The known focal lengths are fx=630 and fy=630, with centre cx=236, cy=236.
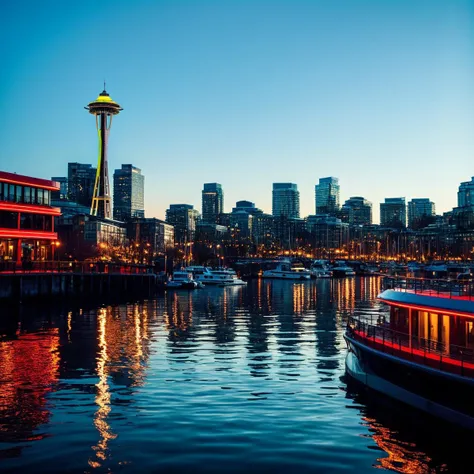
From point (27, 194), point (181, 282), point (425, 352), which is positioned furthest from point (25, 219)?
point (425, 352)

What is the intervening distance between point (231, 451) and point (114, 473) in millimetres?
4020

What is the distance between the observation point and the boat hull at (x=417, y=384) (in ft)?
74.9

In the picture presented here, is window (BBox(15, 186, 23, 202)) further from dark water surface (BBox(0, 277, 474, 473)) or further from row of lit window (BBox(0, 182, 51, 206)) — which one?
dark water surface (BBox(0, 277, 474, 473))

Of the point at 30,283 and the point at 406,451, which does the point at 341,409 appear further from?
the point at 30,283

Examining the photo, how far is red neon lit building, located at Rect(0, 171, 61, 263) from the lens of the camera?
276ft

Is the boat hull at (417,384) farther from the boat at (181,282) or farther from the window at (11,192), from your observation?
the boat at (181,282)

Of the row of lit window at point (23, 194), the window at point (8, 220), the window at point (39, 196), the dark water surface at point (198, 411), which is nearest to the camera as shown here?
the dark water surface at point (198, 411)

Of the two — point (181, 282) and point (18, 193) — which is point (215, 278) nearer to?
point (181, 282)

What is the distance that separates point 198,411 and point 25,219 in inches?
2720

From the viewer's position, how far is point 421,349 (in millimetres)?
27016

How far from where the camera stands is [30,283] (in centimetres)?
7744

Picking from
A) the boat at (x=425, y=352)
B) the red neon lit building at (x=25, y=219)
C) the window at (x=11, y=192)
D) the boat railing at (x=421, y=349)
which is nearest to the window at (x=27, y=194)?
the red neon lit building at (x=25, y=219)

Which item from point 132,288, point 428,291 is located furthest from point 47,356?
point 132,288

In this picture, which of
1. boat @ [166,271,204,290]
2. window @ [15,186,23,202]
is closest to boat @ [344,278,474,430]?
window @ [15,186,23,202]
